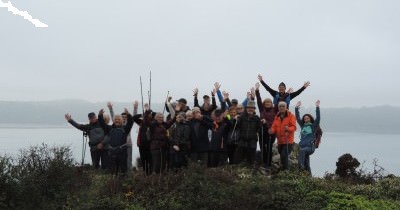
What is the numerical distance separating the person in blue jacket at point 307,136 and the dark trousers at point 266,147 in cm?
89

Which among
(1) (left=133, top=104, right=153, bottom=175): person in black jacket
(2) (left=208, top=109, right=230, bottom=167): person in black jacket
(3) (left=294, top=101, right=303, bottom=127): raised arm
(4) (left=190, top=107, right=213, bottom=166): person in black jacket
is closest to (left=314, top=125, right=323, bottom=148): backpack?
(3) (left=294, top=101, right=303, bottom=127): raised arm

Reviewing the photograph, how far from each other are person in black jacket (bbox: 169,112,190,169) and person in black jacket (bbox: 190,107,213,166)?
0.21m

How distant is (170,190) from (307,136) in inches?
180

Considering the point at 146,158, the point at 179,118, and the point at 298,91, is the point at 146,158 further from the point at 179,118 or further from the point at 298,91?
the point at 298,91

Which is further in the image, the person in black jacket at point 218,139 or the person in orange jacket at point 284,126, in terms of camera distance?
the person in black jacket at point 218,139

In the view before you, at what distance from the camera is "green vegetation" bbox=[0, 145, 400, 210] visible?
12.5 metres

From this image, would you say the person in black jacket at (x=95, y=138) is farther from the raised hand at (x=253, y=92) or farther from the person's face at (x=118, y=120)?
the raised hand at (x=253, y=92)

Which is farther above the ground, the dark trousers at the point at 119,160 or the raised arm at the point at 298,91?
the raised arm at the point at 298,91

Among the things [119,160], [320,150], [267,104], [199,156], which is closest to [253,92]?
[267,104]

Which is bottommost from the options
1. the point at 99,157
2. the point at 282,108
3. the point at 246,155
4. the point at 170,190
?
the point at 170,190

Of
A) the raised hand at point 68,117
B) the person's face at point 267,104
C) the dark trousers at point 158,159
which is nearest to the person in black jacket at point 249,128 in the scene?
the person's face at point 267,104

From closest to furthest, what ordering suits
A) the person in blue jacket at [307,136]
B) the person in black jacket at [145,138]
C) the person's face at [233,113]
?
the person in black jacket at [145,138], the person in blue jacket at [307,136], the person's face at [233,113]

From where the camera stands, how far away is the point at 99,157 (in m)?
17.5

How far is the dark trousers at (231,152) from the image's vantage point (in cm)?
1608
